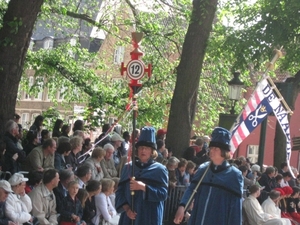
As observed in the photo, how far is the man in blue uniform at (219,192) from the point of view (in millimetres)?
12297

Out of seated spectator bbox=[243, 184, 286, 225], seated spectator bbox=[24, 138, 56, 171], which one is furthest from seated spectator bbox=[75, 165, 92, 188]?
seated spectator bbox=[243, 184, 286, 225]

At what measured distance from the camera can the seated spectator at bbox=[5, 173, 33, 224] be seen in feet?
44.3

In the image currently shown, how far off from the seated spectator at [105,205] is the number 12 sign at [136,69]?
3.72m

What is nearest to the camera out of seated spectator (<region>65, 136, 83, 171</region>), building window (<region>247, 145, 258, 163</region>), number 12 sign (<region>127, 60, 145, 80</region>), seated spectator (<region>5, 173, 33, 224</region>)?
number 12 sign (<region>127, 60, 145, 80</region>)

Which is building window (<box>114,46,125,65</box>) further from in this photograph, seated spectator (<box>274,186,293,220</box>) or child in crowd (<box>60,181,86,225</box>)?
child in crowd (<box>60,181,86,225</box>)

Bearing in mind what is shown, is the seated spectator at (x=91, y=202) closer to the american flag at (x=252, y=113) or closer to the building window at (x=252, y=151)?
the american flag at (x=252, y=113)

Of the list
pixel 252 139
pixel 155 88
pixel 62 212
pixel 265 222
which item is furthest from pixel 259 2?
pixel 252 139

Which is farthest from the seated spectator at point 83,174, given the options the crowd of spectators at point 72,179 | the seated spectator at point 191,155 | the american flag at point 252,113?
the seated spectator at point 191,155

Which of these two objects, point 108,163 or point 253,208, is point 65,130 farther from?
point 253,208

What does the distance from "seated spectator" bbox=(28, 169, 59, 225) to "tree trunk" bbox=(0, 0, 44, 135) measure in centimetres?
462

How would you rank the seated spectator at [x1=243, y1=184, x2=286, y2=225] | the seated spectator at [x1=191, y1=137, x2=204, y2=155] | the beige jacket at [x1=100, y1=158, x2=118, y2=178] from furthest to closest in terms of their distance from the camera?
the seated spectator at [x1=191, y1=137, x2=204, y2=155] < the seated spectator at [x1=243, y1=184, x2=286, y2=225] < the beige jacket at [x1=100, y1=158, x2=118, y2=178]

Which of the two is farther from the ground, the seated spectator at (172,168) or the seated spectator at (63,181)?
the seated spectator at (172,168)

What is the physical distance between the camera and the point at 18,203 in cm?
1370

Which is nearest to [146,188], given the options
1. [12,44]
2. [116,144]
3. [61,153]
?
[61,153]
